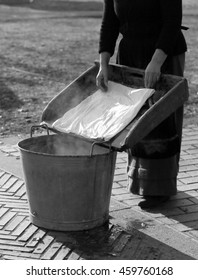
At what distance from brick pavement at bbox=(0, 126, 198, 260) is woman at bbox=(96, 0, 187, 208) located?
172 mm

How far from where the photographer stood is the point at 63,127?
4816mm

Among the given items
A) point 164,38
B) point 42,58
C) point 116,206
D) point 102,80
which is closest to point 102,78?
point 102,80

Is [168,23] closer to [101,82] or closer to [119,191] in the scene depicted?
[101,82]

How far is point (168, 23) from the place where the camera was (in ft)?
15.6

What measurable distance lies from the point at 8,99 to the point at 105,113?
4312mm

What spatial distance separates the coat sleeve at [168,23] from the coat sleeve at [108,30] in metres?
0.51

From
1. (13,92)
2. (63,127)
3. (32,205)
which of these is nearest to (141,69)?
(63,127)

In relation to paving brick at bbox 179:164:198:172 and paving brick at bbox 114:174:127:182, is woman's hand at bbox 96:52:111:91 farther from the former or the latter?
paving brick at bbox 179:164:198:172

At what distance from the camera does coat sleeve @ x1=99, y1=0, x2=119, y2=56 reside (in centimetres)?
516

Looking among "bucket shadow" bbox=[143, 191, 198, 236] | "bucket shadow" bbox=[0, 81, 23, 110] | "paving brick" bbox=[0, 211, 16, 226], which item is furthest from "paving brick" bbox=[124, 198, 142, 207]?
"bucket shadow" bbox=[0, 81, 23, 110]

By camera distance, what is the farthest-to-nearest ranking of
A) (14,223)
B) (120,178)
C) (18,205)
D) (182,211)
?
(120,178)
(18,205)
(182,211)
(14,223)

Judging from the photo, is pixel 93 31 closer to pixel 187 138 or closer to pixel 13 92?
pixel 13 92

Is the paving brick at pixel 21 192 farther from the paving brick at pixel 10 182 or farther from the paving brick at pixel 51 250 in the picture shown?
the paving brick at pixel 51 250
